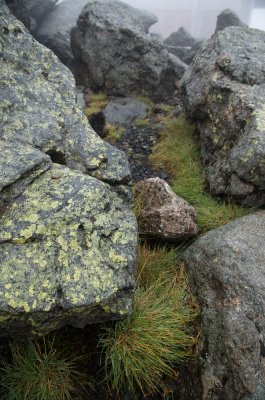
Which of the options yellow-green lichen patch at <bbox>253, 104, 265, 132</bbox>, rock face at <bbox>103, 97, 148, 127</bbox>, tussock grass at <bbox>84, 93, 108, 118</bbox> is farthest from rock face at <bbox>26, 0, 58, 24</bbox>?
yellow-green lichen patch at <bbox>253, 104, 265, 132</bbox>

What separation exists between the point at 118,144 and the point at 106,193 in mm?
5276

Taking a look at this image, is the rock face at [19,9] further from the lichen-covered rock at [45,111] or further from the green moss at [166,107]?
the lichen-covered rock at [45,111]

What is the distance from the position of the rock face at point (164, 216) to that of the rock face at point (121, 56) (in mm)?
7392

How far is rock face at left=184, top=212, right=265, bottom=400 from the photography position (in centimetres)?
491

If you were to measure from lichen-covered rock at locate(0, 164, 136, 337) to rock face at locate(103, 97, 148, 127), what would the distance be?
6.65 m

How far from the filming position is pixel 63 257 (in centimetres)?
469

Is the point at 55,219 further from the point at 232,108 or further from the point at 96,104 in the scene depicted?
the point at 96,104

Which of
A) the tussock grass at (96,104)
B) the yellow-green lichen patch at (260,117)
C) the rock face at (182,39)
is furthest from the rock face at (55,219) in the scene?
the rock face at (182,39)

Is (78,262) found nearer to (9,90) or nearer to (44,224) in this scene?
(44,224)

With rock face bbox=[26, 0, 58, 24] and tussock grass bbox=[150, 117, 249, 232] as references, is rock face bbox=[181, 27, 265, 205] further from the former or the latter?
rock face bbox=[26, 0, 58, 24]

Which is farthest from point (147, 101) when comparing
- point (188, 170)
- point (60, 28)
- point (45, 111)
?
point (60, 28)

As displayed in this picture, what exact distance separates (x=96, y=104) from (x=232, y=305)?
931 cm

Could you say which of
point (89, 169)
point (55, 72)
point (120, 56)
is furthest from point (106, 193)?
point (120, 56)

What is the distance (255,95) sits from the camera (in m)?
8.10
